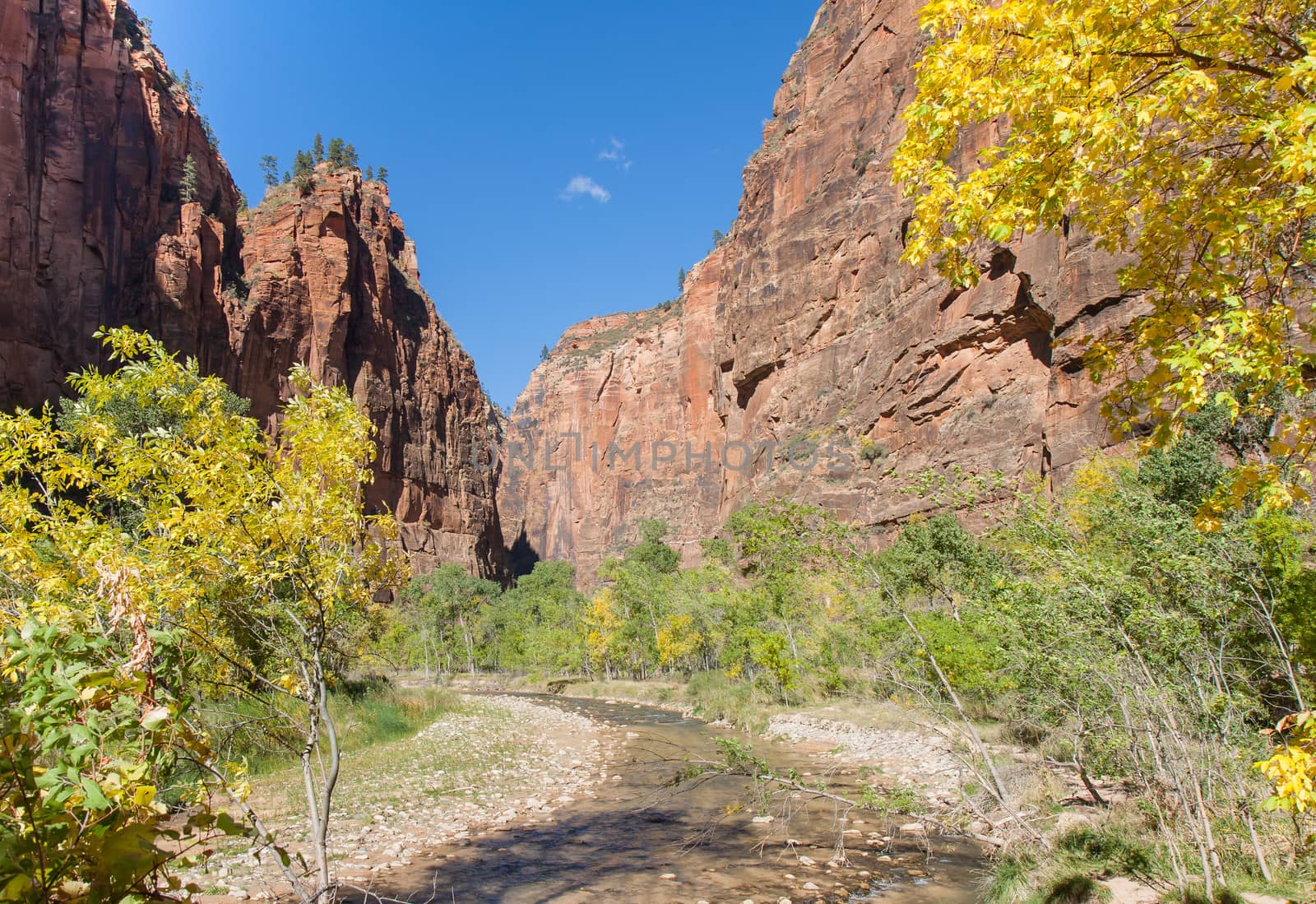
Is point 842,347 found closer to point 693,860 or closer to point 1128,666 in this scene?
point 693,860

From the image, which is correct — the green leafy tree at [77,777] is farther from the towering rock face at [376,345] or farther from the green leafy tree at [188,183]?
the green leafy tree at [188,183]

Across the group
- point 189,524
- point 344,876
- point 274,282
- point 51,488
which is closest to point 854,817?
point 344,876

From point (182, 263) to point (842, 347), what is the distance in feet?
185

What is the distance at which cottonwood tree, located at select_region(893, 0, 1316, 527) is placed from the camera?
3.48 m

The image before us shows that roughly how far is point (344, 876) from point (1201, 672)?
A: 10.3 m

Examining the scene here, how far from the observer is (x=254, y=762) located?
1341 cm

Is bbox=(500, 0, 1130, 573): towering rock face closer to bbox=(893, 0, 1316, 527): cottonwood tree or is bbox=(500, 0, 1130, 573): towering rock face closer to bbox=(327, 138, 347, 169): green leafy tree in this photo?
bbox=(893, 0, 1316, 527): cottonwood tree

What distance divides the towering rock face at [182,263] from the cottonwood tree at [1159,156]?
55033 mm
